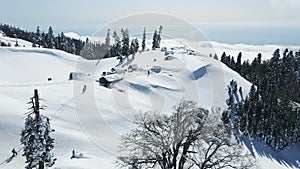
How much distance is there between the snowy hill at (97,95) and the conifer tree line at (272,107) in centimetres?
420

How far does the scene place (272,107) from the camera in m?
83.4

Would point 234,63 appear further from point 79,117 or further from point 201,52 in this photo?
point 79,117

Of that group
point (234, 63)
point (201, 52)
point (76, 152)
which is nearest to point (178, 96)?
point (76, 152)

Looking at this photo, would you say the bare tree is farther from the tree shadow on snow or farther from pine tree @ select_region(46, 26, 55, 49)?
pine tree @ select_region(46, 26, 55, 49)

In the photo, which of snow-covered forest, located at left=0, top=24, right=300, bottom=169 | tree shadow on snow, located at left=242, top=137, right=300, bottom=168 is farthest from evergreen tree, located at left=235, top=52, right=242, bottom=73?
tree shadow on snow, located at left=242, top=137, right=300, bottom=168

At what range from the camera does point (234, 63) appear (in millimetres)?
116000

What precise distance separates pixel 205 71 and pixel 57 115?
5585 cm

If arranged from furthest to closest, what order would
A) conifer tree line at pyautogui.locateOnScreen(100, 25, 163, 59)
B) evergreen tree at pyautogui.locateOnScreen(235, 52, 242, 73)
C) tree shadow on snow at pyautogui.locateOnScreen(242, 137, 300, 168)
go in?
evergreen tree at pyautogui.locateOnScreen(235, 52, 242, 73), conifer tree line at pyautogui.locateOnScreen(100, 25, 163, 59), tree shadow on snow at pyautogui.locateOnScreen(242, 137, 300, 168)

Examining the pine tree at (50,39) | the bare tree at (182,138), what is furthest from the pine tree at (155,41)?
the bare tree at (182,138)

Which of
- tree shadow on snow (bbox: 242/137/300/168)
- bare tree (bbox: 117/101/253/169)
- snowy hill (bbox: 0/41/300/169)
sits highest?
bare tree (bbox: 117/101/253/169)

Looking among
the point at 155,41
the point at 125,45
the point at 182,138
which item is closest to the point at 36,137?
the point at 182,138

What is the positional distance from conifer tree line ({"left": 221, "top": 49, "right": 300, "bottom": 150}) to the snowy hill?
13.8ft

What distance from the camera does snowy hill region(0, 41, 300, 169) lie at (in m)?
28.0

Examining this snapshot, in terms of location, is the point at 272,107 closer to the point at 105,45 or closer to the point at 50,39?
the point at 105,45
